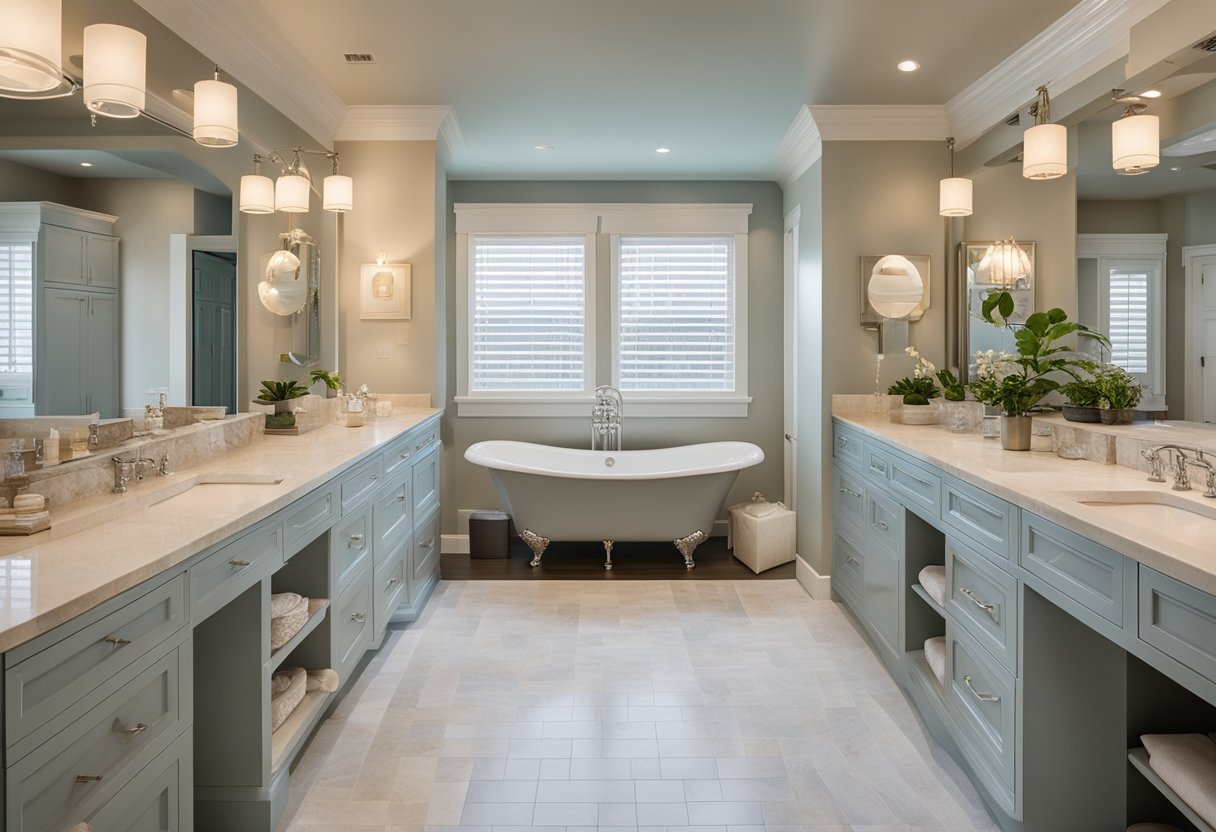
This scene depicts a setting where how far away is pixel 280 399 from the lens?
11.5ft

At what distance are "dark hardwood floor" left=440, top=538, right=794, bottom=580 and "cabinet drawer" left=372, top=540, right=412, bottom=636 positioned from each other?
1.06m

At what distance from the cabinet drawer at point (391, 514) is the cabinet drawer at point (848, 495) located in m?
2.17

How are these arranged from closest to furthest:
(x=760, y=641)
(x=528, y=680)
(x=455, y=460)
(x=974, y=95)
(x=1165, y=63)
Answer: (x=1165, y=63) → (x=528, y=680) → (x=760, y=641) → (x=974, y=95) → (x=455, y=460)

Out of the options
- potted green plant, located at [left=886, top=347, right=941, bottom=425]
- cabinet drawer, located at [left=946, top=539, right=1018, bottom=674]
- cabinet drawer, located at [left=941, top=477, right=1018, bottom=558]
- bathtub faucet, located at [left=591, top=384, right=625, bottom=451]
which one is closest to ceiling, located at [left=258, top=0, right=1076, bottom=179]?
potted green plant, located at [left=886, top=347, right=941, bottom=425]

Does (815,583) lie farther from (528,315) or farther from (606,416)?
(528,315)

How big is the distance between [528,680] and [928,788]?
151 centimetres

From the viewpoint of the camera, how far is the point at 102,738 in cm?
136

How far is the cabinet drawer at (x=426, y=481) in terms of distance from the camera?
13.0 ft

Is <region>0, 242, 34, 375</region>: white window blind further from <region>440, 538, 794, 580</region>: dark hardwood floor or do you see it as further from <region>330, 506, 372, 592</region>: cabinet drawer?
<region>440, 538, 794, 580</region>: dark hardwood floor

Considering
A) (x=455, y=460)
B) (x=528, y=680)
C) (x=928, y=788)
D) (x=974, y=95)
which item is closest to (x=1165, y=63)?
(x=974, y=95)

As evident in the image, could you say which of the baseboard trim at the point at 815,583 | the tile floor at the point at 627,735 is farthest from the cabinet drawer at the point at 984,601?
the baseboard trim at the point at 815,583

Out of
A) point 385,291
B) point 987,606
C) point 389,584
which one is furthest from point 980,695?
point 385,291

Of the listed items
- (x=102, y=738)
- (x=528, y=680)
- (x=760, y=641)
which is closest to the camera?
(x=102, y=738)

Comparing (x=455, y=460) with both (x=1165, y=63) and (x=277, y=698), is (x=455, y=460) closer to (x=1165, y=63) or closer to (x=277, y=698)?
(x=277, y=698)
